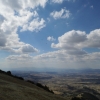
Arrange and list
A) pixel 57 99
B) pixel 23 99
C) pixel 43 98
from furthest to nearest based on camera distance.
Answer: pixel 57 99 → pixel 43 98 → pixel 23 99

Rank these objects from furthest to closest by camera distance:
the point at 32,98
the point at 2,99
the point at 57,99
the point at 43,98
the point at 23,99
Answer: the point at 57,99 → the point at 43,98 → the point at 32,98 → the point at 23,99 → the point at 2,99

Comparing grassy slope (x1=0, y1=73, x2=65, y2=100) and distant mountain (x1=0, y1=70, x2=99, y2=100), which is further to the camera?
distant mountain (x1=0, y1=70, x2=99, y2=100)

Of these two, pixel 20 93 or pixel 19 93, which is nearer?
pixel 19 93

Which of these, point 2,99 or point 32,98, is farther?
point 32,98

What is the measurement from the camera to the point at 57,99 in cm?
3328

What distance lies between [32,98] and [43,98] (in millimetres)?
2931

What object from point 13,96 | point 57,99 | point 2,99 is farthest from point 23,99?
point 57,99

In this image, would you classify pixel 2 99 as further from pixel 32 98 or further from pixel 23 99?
pixel 32 98

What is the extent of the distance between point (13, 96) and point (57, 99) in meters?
10.9

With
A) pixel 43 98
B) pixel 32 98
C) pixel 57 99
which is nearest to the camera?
pixel 32 98

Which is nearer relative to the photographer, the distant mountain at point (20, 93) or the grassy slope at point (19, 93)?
the grassy slope at point (19, 93)

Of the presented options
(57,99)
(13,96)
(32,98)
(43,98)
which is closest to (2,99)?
(13,96)

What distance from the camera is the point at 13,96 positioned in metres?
25.8

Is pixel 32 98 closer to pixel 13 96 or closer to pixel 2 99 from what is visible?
pixel 13 96
